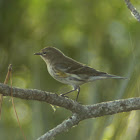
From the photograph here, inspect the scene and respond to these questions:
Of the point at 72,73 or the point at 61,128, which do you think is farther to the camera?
the point at 72,73

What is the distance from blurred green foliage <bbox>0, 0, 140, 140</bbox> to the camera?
4.34m

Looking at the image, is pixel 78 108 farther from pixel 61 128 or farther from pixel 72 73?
pixel 72 73

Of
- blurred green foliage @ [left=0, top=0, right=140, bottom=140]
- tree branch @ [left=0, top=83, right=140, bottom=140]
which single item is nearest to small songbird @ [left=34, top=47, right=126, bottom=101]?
blurred green foliage @ [left=0, top=0, right=140, bottom=140]

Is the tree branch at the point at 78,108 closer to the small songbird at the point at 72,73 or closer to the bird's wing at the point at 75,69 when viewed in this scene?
the small songbird at the point at 72,73

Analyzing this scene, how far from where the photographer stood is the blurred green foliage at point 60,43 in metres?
4.34

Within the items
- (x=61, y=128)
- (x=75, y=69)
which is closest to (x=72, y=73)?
(x=75, y=69)

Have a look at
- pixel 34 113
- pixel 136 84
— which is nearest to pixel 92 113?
pixel 136 84

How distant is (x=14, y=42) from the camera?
4.64m

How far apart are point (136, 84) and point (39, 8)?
78.8 inches

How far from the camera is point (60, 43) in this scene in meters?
4.89

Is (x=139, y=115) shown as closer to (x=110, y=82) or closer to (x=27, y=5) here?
(x=110, y=82)

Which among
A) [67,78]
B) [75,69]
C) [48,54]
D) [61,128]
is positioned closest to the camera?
[61,128]

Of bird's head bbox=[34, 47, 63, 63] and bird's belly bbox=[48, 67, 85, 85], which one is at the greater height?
bird's head bbox=[34, 47, 63, 63]

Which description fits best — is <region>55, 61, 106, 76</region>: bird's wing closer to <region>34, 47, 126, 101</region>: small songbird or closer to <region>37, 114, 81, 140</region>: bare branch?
<region>34, 47, 126, 101</region>: small songbird
